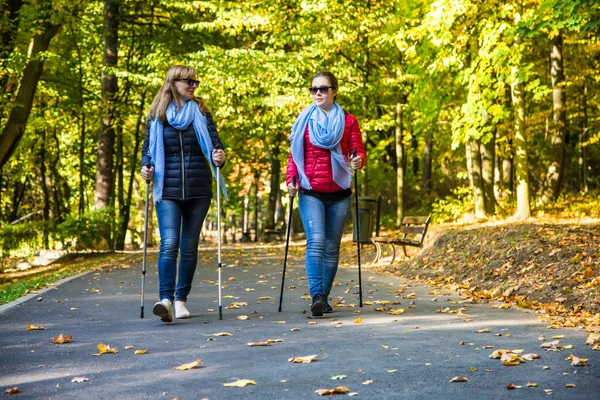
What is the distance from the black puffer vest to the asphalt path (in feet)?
3.86

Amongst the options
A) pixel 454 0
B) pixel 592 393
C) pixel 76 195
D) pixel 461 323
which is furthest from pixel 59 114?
pixel 592 393

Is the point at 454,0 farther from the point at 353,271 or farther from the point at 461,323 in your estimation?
the point at 461,323

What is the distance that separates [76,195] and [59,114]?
477 inches

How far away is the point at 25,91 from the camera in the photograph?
766 inches

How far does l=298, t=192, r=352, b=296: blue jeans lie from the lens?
819 centimetres

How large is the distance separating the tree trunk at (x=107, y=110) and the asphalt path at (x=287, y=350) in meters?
14.9

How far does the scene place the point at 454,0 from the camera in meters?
15.9

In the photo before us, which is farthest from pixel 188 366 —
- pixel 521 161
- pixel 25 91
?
pixel 521 161

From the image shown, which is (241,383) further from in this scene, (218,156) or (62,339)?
(218,156)

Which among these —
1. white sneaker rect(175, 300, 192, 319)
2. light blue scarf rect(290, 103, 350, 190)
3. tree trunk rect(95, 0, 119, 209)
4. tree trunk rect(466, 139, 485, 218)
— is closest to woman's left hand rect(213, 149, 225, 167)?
light blue scarf rect(290, 103, 350, 190)

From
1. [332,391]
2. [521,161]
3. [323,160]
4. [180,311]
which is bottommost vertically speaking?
[332,391]

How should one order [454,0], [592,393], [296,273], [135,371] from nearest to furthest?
[592,393], [135,371], [296,273], [454,0]

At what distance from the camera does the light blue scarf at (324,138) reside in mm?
8195

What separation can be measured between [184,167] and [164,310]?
130cm
